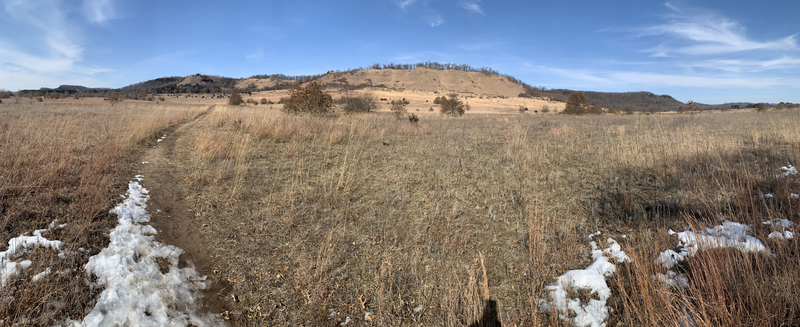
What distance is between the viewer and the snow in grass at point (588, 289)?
281 centimetres

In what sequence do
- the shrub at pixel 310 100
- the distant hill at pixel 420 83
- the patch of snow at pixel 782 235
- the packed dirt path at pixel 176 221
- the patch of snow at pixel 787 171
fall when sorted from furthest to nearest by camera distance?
1. the distant hill at pixel 420 83
2. the shrub at pixel 310 100
3. the patch of snow at pixel 787 171
4. the packed dirt path at pixel 176 221
5. the patch of snow at pixel 782 235

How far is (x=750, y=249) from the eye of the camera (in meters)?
2.92

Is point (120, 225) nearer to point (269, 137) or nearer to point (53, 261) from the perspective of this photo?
point (53, 261)

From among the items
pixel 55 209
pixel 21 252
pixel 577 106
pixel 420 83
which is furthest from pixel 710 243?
pixel 420 83

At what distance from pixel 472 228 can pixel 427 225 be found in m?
0.65

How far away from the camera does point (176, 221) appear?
Result: 4.76m

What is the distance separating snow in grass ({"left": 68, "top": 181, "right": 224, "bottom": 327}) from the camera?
285 centimetres

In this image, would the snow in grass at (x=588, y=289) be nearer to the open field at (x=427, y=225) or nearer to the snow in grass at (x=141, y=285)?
the open field at (x=427, y=225)

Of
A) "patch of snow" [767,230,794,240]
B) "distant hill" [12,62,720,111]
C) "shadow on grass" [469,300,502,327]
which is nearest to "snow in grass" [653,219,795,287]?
"patch of snow" [767,230,794,240]

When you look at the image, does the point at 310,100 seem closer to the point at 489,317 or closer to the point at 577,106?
the point at 489,317

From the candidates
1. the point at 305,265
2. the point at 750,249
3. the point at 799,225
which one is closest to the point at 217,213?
the point at 305,265

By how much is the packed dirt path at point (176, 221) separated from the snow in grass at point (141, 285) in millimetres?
106

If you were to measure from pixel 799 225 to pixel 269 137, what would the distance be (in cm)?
1141

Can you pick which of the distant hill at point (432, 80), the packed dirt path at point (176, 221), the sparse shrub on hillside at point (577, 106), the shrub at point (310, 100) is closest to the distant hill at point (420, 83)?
the distant hill at point (432, 80)
